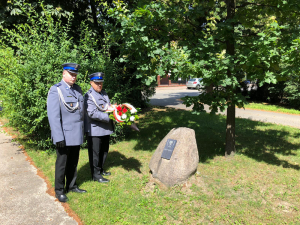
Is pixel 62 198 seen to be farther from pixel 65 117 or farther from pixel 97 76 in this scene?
pixel 97 76

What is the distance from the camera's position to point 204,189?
3920 millimetres

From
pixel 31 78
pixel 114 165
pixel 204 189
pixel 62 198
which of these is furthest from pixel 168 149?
pixel 31 78

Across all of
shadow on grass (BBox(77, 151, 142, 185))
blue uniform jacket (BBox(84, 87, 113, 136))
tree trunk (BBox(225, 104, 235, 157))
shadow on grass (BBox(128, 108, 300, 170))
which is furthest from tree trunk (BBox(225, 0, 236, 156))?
blue uniform jacket (BBox(84, 87, 113, 136))

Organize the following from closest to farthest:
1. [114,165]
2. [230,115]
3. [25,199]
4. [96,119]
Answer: [25,199]
[96,119]
[114,165]
[230,115]

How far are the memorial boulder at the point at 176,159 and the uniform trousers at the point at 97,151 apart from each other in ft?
3.29

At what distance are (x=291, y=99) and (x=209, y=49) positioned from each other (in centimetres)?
1139

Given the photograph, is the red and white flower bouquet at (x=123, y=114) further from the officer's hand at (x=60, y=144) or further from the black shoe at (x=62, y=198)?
the black shoe at (x=62, y=198)

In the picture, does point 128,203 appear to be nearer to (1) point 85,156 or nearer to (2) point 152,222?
(2) point 152,222

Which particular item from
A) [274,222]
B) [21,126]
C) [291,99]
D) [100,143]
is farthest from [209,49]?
[291,99]

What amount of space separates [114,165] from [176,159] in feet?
5.75

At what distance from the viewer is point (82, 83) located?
548 cm

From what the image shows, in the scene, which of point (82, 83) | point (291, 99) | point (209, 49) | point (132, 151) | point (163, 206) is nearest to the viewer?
point (163, 206)

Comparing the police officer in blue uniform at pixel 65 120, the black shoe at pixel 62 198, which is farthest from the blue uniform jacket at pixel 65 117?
the black shoe at pixel 62 198

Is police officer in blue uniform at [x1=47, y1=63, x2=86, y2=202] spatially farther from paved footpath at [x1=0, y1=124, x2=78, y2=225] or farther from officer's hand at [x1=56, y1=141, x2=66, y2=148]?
paved footpath at [x1=0, y1=124, x2=78, y2=225]
